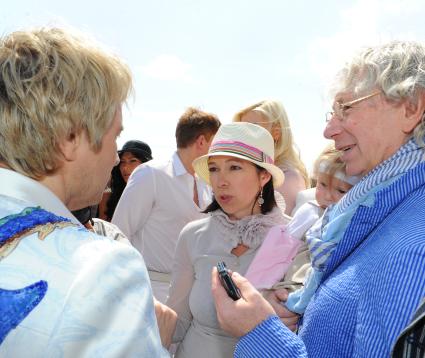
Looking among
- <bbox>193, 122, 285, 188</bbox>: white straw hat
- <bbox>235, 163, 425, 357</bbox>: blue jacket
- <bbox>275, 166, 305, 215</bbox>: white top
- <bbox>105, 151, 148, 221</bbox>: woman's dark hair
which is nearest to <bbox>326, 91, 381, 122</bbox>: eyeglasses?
<bbox>235, 163, 425, 357</bbox>: blue jacket

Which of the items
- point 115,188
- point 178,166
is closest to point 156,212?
point 178,166

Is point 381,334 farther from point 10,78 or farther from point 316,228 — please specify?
point 10,78

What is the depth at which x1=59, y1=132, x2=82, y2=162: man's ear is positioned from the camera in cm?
123

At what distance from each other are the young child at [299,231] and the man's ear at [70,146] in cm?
141

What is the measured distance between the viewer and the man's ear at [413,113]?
157 cm

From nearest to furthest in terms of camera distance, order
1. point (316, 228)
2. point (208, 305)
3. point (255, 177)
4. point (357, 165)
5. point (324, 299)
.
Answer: point (324, 299) < point (357, 165) < point (316, 228) < point (208, 305) < point (255, 177)

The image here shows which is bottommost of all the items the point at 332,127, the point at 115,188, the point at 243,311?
the point at 115,188

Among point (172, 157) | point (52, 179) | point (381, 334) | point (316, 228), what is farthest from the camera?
point (172, 157)

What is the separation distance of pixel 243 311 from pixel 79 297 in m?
0.74

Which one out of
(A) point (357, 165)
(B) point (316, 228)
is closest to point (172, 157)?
(B) point (316, 228)

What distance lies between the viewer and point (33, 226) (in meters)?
0.99

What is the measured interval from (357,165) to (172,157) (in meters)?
2.36

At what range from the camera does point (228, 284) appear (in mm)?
1631

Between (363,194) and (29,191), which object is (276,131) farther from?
(29,191)
